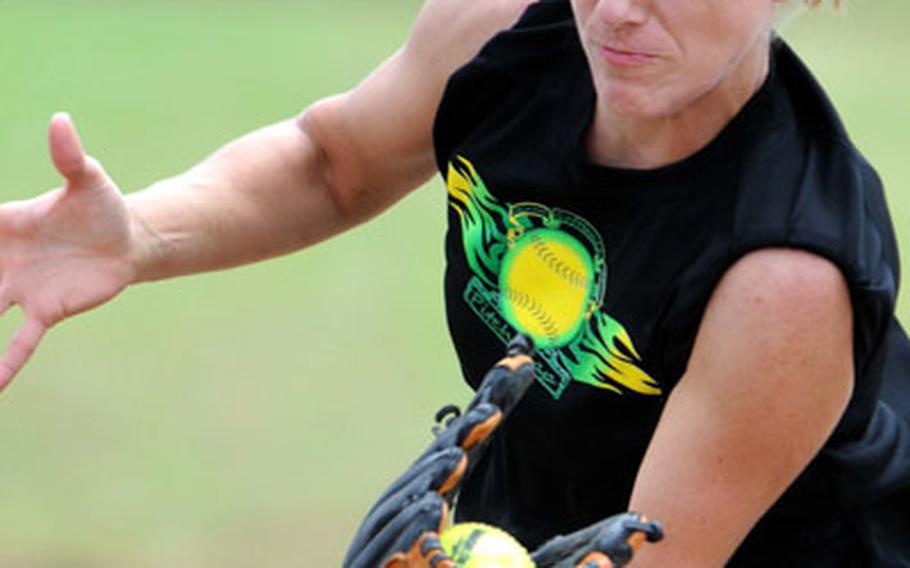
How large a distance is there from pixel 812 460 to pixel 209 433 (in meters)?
2.95

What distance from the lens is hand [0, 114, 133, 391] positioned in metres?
2.25

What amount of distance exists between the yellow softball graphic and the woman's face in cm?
22

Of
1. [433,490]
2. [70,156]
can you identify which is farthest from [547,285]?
[70,156]

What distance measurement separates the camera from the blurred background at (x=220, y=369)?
4484 millimetres

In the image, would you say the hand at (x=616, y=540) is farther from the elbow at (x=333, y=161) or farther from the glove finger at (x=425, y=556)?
the elbow at (x=333, y=161)

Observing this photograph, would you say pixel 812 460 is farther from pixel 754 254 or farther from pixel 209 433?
pixel 209 433

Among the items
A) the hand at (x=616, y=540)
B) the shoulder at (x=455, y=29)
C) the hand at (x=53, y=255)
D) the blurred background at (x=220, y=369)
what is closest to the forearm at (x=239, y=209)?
the hand at (x=53, y=255)

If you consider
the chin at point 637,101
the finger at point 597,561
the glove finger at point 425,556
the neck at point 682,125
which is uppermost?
the chin at point 637,101

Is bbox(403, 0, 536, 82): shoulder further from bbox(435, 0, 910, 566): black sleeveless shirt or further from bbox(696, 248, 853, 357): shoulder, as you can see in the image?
bbox(696, 248, 853, 357): shoulder

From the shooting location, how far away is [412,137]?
2.57 metres

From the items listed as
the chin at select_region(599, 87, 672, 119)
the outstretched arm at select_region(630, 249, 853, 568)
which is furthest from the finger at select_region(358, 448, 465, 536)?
the chin at select_region(599, 87, 672, 119)

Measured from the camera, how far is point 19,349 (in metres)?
2.23

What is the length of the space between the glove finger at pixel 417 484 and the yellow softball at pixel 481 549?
0.16 feet

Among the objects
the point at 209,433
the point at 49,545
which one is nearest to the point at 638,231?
the point at 49,545
